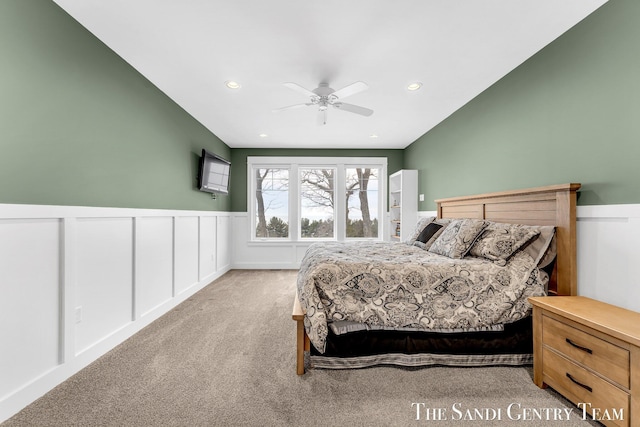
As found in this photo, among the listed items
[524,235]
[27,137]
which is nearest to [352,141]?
[524,235]

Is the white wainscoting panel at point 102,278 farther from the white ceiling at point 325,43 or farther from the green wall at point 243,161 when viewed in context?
the green wall at point 243,161

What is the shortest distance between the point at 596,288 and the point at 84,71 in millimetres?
3933

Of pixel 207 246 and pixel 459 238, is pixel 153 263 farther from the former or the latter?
pixel 459 238

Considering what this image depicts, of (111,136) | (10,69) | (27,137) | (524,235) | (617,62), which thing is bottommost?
(524,235)

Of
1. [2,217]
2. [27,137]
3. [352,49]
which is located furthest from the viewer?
[352,49]

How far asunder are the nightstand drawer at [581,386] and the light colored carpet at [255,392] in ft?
0.37

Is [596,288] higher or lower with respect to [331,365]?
higher

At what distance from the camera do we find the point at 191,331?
8.70ft

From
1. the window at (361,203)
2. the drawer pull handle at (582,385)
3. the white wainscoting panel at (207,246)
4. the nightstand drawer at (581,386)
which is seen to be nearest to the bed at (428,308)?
the nightstand drawer at (581,386)

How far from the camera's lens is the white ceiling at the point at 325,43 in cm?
186

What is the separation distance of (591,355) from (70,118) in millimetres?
3485

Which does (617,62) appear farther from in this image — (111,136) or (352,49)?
(111,136)


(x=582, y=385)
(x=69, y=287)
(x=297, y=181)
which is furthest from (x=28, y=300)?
(x=297, y=181)

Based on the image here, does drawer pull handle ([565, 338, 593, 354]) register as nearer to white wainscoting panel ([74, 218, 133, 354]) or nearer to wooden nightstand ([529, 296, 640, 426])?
wooden nightstand ([529, 296, 640, 426])
